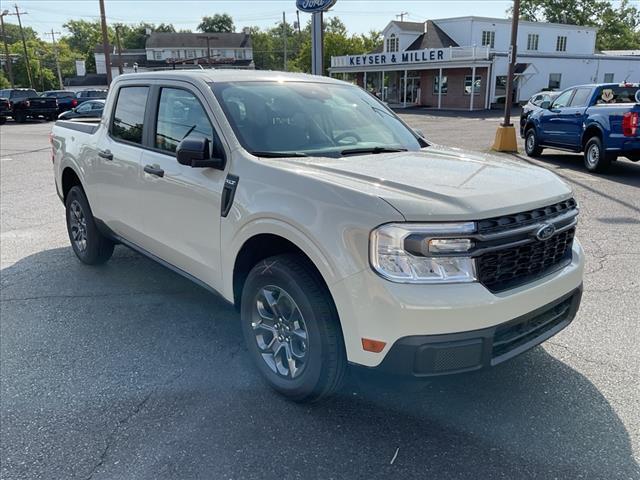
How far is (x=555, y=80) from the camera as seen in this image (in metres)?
41.4

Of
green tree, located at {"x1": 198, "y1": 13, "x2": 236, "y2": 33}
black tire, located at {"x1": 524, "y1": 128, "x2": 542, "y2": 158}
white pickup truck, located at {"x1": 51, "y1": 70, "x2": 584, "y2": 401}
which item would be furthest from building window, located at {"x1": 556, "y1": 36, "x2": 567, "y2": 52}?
green tree, located at {"x1": 198, "y1": 13, "x2": 236, "y2": 33}

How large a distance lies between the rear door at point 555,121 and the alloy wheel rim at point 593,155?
3.40 ft

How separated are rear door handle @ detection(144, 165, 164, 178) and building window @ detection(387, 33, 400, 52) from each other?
142ft

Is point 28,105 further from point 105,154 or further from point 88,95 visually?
point 105,154

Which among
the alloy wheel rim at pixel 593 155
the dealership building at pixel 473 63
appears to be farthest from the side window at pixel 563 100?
the dealership building at pixel 473 63

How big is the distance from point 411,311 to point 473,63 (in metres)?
36.9

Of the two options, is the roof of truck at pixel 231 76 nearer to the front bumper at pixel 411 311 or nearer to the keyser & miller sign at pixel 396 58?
the front bumper at pixel 411 311

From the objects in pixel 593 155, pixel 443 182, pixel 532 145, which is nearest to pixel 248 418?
pixel 443 182

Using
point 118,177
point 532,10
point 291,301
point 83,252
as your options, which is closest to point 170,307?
point 118,177

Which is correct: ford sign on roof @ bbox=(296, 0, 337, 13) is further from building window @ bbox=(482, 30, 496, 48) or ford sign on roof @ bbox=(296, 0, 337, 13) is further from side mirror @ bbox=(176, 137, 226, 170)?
building window @ bbox=(482, 30, 496, 48)

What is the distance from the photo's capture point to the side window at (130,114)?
426 centimetres

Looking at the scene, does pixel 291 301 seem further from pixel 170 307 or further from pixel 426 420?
pixel 170 307

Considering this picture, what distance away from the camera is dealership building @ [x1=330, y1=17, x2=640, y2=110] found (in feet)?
122

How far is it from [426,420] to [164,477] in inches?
54.6
